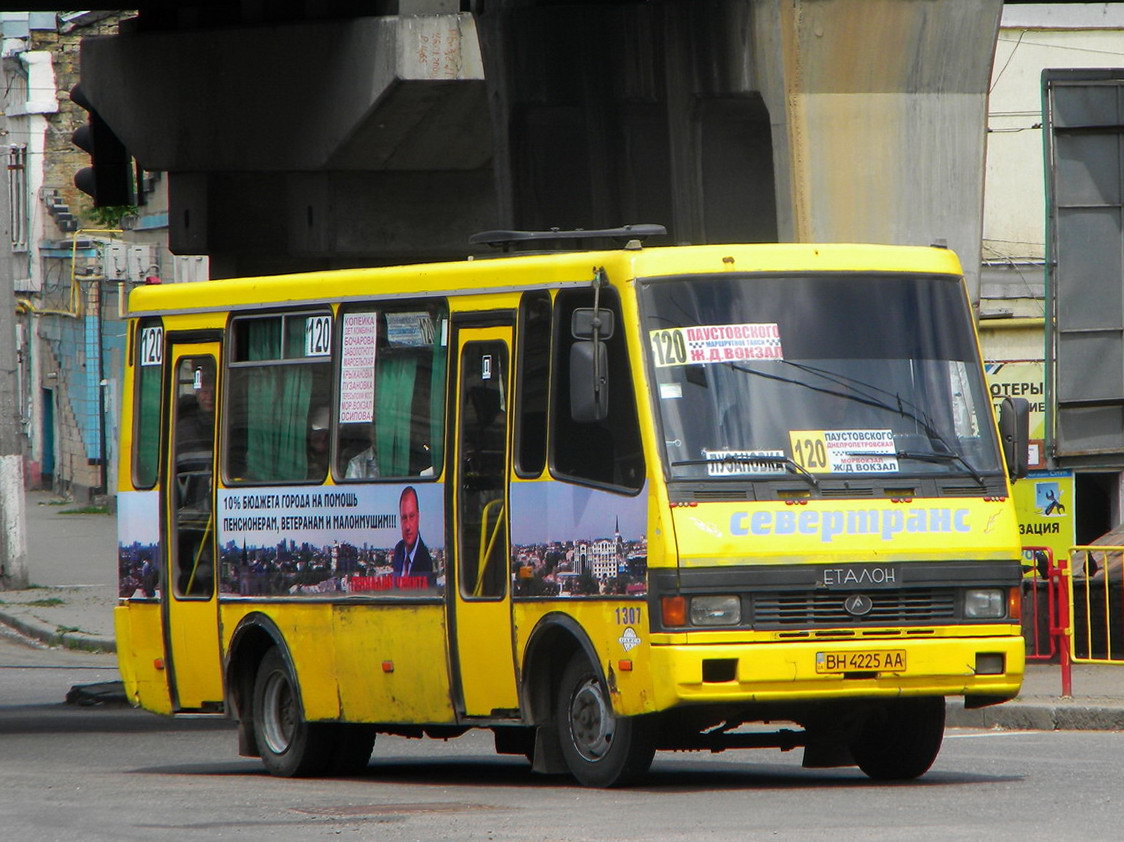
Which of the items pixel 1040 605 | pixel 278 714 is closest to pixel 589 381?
pixel 278 714

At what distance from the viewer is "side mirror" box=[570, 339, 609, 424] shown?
10.4 metres

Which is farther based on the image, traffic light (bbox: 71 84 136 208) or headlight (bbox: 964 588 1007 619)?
traffic light (bbox: 71 84 136 208)

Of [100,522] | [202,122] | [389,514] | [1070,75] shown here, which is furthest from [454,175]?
[100,522]

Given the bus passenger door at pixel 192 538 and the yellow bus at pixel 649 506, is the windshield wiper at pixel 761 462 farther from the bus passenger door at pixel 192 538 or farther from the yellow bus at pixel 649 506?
the bus passenger door at pixel 192 538

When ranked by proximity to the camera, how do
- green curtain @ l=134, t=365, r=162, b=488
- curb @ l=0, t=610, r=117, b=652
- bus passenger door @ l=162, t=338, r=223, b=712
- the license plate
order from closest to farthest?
the license plate
bus passenger door @ l=162, t=338, r=223, b=712
green curtain @ l=134, t=365, r=162, b=488
curb @ l=0, t=610, r=117, b=652

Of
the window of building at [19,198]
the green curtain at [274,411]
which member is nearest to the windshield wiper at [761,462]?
the green curtain at [274,411]

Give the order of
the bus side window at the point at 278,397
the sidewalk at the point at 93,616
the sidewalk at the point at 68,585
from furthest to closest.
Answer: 1. the sidewalk at the point at 68,585
2. the sidewalk at the point at 93,616
3. the bus side window at the point at 278,397

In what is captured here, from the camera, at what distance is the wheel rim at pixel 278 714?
12.9m

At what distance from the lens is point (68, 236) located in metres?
51.4

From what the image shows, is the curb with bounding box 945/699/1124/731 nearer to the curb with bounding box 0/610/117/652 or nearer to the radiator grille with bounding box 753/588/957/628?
→ the radiator grille with bounding box 753/588/957/628

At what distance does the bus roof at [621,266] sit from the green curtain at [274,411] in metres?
0.47

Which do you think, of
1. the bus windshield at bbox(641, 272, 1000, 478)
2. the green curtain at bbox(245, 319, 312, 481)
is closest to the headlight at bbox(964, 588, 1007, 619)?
the bus windshield at bbox(641, 272, 1000, 478)

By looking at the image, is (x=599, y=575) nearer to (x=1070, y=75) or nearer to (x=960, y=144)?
(x=960, y=144)

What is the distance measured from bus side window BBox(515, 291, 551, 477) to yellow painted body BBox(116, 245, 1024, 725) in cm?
10
